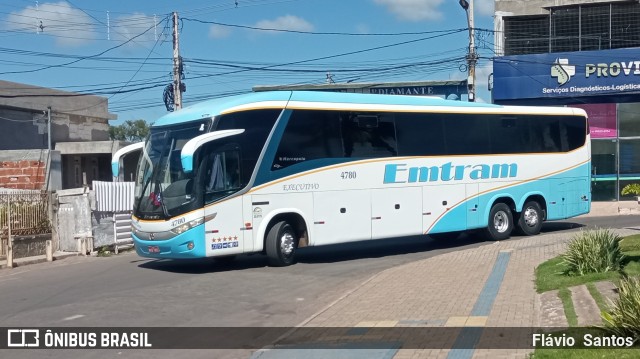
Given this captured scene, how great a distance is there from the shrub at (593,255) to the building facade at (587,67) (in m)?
22.7

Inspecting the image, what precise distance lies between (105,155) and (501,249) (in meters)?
24.2

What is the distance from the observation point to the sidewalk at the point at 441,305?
27.9 ft

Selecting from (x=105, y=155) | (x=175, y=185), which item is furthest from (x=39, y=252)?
(x=105, y=155)

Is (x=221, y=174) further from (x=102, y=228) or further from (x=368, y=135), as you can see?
(x=102, y=228)

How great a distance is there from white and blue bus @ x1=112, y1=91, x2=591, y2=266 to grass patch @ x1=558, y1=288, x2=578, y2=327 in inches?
286

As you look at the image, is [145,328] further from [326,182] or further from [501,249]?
[501,249]

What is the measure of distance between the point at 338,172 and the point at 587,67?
20.8m

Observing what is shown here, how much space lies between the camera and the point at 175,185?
1555cm

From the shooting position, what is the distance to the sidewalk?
8492 mm

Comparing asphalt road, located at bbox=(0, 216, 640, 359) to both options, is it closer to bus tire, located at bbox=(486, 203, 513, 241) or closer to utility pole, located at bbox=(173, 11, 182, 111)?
bus tire, located at bbox=(486, 203, 513, 241)

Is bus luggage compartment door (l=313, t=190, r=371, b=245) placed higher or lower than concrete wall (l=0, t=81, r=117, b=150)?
lower

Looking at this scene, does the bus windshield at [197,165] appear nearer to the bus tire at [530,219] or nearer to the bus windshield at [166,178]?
the bus windshield at [166,178]

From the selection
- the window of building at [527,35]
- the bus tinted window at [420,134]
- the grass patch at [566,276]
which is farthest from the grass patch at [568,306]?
the window of building at [527,35]

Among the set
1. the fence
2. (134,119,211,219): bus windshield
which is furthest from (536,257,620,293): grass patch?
the fence
